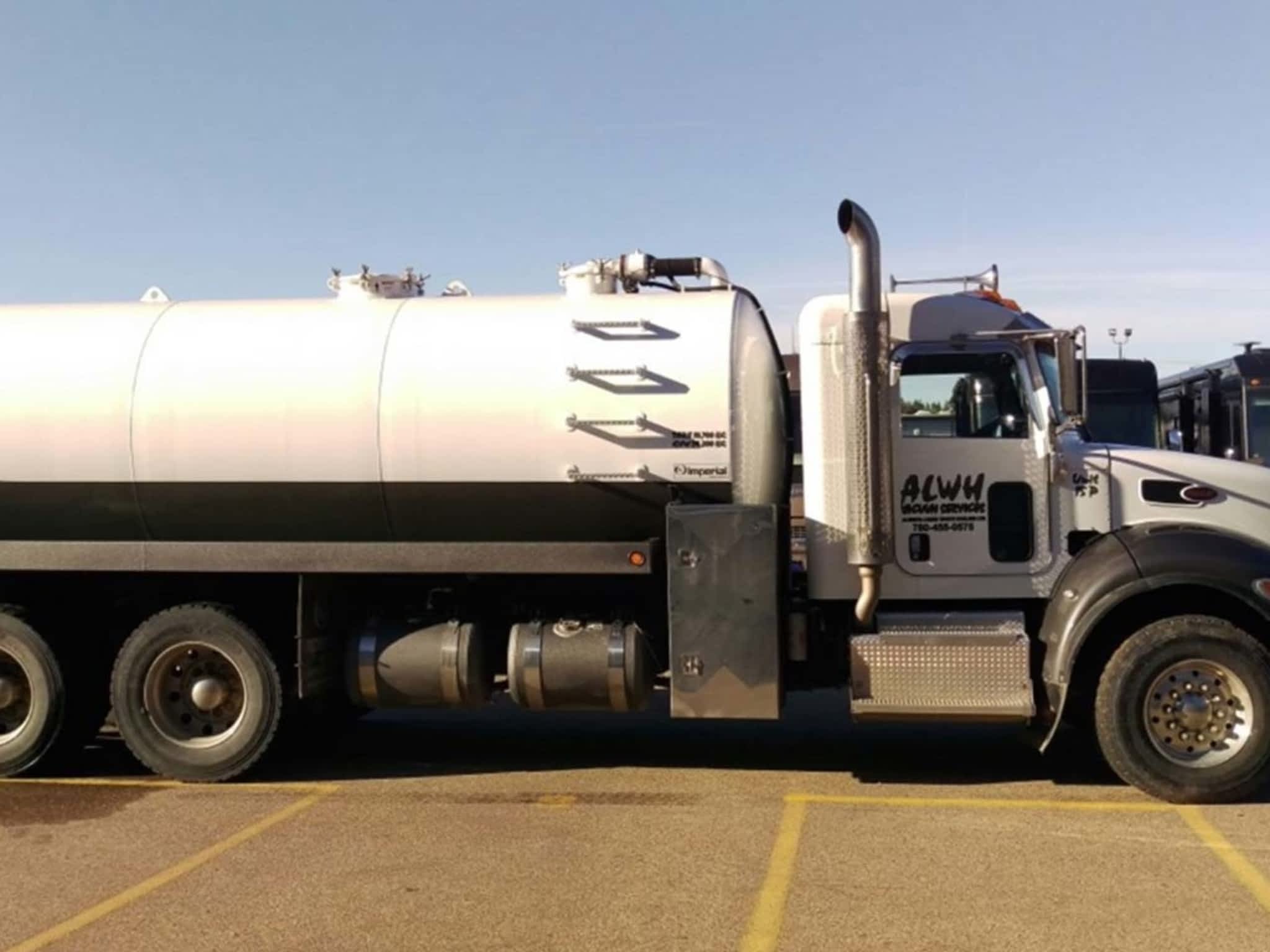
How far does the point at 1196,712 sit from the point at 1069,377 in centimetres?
203

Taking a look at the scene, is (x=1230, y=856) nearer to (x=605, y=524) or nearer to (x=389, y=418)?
(x=605, y=524)

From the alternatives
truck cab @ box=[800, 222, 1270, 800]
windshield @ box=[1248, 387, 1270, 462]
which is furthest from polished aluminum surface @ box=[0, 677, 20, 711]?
windshield @ box=[1248, 387, 1270, 462]

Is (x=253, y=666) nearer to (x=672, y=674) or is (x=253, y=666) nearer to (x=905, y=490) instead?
(x=672, y=674)

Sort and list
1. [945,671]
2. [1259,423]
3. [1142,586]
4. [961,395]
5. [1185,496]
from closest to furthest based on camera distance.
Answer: [1142,586]
[945,671]
[1185,496]
[961,395]
[1259,423]

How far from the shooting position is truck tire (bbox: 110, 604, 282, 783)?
8094 mm

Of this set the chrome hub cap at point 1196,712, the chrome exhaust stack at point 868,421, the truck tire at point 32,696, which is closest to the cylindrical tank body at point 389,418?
the chrome exhaust stack at point 868,421

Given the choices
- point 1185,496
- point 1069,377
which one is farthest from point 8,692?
point 1185,496

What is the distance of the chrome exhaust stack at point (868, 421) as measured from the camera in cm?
746

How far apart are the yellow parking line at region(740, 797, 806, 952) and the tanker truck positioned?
81cm

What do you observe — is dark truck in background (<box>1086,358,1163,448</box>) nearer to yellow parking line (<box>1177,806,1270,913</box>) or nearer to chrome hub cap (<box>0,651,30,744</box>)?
yellow parking line (<box>1177,806,1270,913</box>)

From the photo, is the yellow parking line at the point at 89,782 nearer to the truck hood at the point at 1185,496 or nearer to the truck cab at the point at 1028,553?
the truck cab at the point at 1028,553

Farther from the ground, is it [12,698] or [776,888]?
[12,698]

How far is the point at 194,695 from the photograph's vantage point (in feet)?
26.8

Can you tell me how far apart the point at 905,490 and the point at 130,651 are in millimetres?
5040
